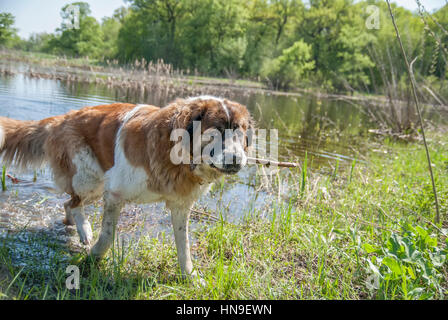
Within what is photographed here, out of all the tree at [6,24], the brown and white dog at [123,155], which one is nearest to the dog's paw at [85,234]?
the brown and white dog at [123,155]

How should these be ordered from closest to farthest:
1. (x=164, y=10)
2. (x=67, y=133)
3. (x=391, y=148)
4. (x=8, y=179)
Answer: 1. (x=67, y=133)
2. (x=8, y=179)
3. (x=391, y=148)
4. (x=164, y=10)

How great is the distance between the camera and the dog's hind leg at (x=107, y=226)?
3557 millimetres

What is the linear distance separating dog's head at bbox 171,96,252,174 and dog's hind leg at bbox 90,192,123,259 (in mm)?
1085

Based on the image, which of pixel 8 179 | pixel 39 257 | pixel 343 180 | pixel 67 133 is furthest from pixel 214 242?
pixel 343 180

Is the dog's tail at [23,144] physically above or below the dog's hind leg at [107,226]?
above

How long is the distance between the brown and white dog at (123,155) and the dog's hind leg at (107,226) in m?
0.01

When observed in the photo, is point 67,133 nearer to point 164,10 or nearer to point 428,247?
point 428,247

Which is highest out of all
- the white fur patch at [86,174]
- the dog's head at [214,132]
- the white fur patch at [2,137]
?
the dog's head at [214,132]

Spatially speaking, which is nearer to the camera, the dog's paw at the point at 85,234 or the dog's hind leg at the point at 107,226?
the dog's hind leg at the point at 107,226

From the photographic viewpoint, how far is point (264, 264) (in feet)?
12.2

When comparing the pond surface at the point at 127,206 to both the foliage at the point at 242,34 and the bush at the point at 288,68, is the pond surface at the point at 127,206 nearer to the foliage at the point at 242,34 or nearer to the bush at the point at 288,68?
the bush at the point at 288,68

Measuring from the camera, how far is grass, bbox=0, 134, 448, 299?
3.05 m

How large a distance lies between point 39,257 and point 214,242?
2.13 m

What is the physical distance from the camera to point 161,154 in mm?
3195
